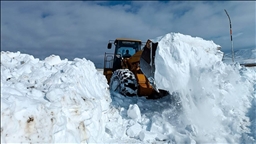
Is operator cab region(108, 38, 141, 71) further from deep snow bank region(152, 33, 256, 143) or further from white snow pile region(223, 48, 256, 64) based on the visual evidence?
deep snow bank region(152, 33, 256, 143)

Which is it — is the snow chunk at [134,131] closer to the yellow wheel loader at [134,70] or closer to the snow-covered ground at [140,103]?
the snow-covered ground at [140,103]

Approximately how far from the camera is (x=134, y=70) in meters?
7.16

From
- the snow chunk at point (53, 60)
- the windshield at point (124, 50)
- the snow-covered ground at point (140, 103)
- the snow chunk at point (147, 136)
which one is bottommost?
the snow chunk at point (147, 136)

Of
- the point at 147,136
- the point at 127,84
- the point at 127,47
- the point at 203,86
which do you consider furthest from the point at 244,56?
the point at 147,136

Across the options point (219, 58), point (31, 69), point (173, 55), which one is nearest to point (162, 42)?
point (173, 55)

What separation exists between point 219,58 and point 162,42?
1.31m

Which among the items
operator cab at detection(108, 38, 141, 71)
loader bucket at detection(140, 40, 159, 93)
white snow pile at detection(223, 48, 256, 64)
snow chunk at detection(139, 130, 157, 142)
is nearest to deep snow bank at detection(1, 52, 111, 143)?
snow chunk at detection(139, 130, 157, 142)

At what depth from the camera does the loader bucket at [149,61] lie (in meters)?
5.31

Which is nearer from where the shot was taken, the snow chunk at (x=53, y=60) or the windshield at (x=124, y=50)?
the snow chunk at (x=53, y=60)

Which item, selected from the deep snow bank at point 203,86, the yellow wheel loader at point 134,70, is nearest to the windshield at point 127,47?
the yellow wheel loader at point 134,70

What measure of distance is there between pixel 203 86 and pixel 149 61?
1549 millimetres

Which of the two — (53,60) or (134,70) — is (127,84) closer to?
(134,70)

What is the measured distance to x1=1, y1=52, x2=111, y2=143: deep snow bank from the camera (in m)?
2.26

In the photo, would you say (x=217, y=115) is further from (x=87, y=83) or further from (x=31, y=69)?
(x=31, y=69)
